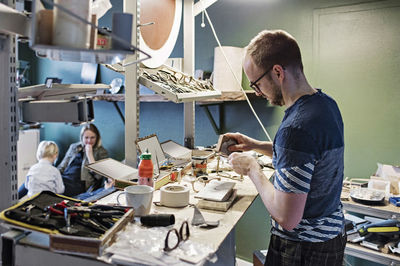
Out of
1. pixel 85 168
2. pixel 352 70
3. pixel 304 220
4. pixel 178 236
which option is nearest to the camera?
pixel 178 236

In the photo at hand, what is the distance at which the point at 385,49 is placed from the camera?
251 cm

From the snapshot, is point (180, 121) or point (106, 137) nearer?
point (180, 121)

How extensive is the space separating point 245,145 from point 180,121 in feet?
5.56

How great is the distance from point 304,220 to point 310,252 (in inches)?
5.2

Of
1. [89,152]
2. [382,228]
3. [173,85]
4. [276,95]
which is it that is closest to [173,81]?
[173,85]

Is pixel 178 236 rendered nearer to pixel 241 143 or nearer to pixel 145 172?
pixel 145 172

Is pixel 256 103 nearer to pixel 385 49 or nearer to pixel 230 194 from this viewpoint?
pixel 385 49

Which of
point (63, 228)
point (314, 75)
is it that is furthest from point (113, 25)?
point (314, 75)

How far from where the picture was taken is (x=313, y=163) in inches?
44.0

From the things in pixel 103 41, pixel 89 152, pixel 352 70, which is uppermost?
pixel 352 70

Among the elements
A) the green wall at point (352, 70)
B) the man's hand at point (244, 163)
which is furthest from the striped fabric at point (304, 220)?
the green wall at point (352, 70)

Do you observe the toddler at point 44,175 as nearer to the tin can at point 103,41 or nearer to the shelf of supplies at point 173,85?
the shelf of supplies at point 173,85

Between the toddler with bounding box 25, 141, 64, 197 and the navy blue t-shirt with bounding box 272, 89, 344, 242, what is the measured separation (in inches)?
97.2

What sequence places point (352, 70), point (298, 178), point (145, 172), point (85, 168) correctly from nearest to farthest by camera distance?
point (298, 178) → point (145, 172) → point (352, 70) → point (85, 168)
